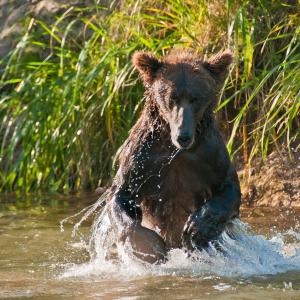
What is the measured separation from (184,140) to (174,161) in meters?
0.45

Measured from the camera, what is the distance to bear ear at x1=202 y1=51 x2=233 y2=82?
639 centimetres

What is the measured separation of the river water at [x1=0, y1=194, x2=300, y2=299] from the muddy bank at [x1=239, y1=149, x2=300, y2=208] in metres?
0.56

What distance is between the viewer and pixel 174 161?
631cm

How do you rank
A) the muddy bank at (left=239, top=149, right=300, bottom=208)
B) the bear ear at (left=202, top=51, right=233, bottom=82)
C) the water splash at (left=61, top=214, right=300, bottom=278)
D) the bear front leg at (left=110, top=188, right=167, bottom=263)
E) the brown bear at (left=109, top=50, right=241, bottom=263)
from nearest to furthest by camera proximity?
the water splash at (left=61, top=214, right=300, bottom=278) < the bear front leg at (left=110, top=188, right=167, bottom=263) < the brown bear at (left=109, top=50, right=241, bottom=263) < the bear ear at (left=202, top=51, right=233, bottom=82) < the muddy bank at (left=239, top=149, right=300, bottom=208)

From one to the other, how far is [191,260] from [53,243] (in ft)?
5.43

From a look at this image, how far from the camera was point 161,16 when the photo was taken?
29.9 feet

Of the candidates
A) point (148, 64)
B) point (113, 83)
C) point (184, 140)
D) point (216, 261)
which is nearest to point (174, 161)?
point (184, 140)

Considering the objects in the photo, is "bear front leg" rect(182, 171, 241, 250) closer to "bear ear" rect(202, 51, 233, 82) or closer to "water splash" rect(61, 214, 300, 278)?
"water splash" rect(61, 214, 300, 278)

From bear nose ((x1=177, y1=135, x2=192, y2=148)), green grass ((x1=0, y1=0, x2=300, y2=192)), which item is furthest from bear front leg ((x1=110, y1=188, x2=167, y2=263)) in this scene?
green grass ((x1=0, y1=0, x2=300, y2=192))

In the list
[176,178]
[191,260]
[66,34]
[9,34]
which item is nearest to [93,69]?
[66,34]

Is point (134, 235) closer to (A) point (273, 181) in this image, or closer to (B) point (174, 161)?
(B) point (174, 161)

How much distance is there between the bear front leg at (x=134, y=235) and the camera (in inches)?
229

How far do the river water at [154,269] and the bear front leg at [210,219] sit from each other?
3.4 inches

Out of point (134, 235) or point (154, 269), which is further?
point (134, 235)
